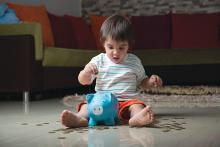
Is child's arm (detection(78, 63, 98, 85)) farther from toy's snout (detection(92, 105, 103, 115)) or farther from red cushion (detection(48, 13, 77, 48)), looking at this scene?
red cushion (detection(48, 13, 77, 48))

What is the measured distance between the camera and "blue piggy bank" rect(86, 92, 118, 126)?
1855mm

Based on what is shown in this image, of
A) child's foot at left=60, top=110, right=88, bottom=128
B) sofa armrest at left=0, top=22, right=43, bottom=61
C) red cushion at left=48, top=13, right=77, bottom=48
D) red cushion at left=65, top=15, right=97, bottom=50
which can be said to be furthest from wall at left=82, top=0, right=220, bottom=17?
child's foot at left=60, top=110, right=88, bottom=128

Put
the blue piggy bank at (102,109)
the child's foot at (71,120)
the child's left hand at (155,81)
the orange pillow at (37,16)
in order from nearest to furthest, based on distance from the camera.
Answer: the child's foot at (71,120) < the blue piggy bank at (102,109) < the child's left hand at (155,81) < the orange pillow at (37,16)

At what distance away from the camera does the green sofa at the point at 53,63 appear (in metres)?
3.36

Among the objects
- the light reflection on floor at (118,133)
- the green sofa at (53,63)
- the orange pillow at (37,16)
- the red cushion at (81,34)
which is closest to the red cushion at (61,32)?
the red cushion at (81,34)

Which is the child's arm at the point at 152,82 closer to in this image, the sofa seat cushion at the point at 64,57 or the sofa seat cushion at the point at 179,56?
the sofa seat cushion at the point at 64,57

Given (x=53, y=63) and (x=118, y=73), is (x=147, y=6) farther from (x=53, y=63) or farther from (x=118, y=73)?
(x=118, y=73)

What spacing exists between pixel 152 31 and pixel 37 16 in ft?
4.86

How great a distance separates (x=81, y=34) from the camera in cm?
483

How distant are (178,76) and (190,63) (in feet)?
0.62

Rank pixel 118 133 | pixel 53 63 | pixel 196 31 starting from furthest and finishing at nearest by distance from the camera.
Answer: pixel 196 31, pixel 53 63, pixel 118 133

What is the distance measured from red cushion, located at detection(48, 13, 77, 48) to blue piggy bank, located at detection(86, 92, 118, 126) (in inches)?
100

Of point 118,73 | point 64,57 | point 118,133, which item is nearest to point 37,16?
point 64,57

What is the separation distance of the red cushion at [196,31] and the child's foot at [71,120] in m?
3.13
